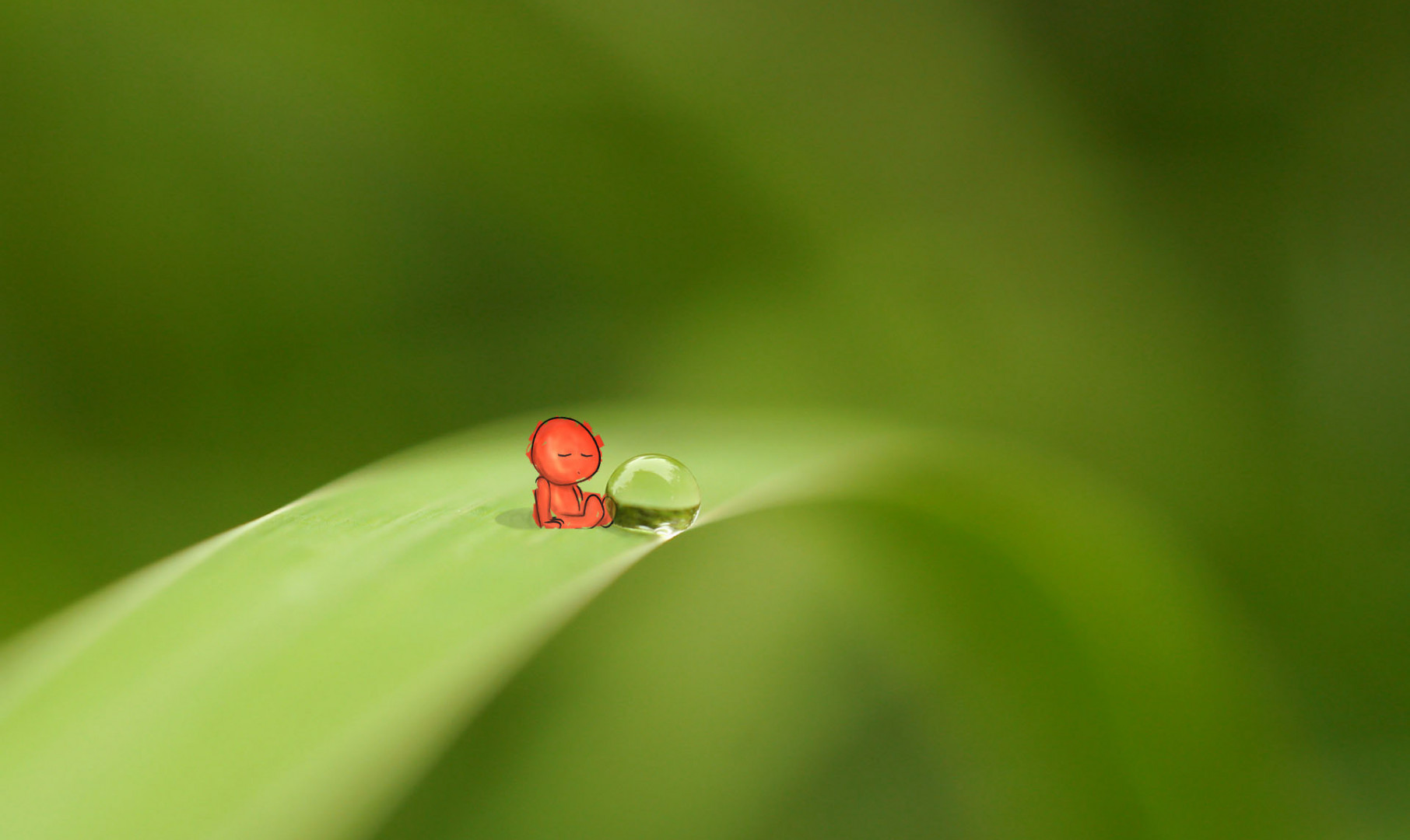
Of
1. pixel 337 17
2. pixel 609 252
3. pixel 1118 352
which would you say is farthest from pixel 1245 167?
pixel 337 17

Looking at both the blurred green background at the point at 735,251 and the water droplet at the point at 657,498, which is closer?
the water droplet at the point at 657,498

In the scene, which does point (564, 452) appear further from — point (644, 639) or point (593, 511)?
point (644, 639)

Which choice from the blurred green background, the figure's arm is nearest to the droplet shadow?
the figure's arm

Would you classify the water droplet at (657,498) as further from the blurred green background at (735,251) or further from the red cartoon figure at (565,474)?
the blurred green background at (735,251)

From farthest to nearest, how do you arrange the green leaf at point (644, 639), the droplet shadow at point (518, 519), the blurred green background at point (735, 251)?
the blurred green background at point (735, 251) → the droplet shadow at point (518, 519) → the green leaf at point (644, 639)

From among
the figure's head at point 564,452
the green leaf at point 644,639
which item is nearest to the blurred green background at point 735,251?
the green leaf at point 644,639

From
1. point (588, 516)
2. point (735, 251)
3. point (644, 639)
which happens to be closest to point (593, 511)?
point (588, 516)
